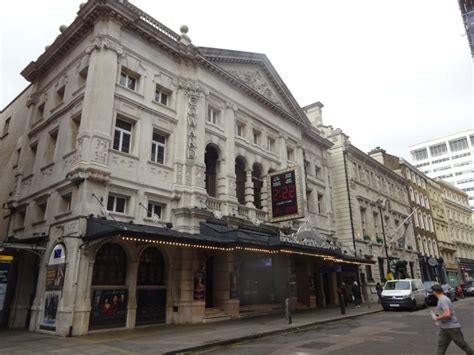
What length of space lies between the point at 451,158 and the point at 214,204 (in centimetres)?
12310

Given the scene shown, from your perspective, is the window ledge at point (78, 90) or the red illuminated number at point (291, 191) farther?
the red illuminated number at point (291, 191)

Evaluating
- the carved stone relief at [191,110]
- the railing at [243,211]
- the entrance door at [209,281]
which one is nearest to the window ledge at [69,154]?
the carved stone relief at [191,110]

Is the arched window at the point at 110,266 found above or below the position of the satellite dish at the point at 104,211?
below

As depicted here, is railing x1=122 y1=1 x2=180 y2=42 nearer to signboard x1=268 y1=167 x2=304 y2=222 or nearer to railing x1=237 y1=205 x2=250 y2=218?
signboard x1=268 y1=167 x2=304 y2=222

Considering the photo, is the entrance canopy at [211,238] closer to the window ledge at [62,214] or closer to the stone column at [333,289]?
the window ledge at [62,214]

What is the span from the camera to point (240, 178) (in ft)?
76.7

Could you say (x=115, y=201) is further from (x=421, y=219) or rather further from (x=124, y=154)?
(x=421, y=219)

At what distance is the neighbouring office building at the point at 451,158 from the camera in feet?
371

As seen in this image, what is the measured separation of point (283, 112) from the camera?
2795cm

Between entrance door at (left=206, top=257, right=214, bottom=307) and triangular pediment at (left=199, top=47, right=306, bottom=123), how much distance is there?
12.3 m

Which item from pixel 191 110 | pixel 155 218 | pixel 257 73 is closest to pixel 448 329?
pixel 155 218

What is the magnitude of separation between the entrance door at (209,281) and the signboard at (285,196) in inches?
197

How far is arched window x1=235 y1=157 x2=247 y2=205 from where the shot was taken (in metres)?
22.8

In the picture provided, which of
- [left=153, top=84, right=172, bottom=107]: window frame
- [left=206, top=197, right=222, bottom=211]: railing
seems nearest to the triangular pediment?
[left=153, top=84, right=172, bottom=107]: window frame
